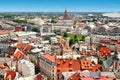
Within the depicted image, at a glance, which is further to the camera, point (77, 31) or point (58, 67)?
point (77, 31)

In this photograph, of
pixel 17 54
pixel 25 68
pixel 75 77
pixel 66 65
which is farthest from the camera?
pixel 17 54

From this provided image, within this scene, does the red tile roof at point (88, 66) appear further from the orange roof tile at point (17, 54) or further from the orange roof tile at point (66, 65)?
the orange roof tile at point (17, 54)

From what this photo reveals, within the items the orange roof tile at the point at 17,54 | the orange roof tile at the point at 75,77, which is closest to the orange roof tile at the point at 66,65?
the orange roof tile at the point at 75,77

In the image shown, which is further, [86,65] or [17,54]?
[17,54]

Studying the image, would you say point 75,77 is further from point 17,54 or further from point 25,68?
point 17,54

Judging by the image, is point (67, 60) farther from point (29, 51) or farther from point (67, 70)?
point (29, 51)

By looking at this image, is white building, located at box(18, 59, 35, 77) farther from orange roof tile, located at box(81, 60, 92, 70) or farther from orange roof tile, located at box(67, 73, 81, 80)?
orange roof tile, located at box(67, 73, 81, 80)

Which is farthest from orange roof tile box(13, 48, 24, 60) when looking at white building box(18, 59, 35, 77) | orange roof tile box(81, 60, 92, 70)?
orange roof tile box(81, 60, 92, 70)

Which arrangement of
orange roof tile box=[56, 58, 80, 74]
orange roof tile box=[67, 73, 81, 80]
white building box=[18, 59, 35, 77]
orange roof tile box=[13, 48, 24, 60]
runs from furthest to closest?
orange roof tile box=[13, 48, 24, 60]
orange roof tile box=[56, 58, 80, 74]
white building box=[18, 59, 35, 77]
orange roof tile box=[67, 73, 81, 80]

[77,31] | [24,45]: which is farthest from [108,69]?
[77,31]

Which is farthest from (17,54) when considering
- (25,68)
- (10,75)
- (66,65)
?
(10,75)

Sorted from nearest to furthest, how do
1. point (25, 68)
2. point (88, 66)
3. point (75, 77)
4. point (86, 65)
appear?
point (75, 77) → point (25, 68) → point (86, 65) → point (88, 66)
